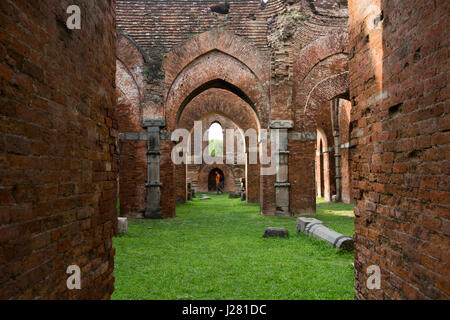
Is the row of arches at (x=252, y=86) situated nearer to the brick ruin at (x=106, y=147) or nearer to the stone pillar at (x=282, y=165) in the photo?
the stone pillar at (x=282, y=165)

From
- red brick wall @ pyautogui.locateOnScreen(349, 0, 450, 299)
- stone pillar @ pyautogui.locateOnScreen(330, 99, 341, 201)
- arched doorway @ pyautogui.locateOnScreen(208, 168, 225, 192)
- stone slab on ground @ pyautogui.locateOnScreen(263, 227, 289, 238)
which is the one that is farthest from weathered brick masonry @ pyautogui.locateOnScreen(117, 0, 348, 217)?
arched doorway @ pyautogui.locateOnScreen(208, 168, 225, 192)

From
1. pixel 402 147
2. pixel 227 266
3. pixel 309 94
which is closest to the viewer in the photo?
pixel 402 147

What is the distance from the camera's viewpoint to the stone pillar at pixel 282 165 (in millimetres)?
11328

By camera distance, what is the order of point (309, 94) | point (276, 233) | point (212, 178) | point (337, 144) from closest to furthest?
point (276, 233) < point (309, 94) < point (337, 144) < point (212, 178)

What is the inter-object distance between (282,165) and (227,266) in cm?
666

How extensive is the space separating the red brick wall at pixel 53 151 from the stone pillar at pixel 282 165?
8.63 m

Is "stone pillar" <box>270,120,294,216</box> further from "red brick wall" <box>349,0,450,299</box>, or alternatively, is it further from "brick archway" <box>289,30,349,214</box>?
"red brick wall" <box>349,0,450,299</box>

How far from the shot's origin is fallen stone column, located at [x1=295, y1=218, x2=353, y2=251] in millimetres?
6016

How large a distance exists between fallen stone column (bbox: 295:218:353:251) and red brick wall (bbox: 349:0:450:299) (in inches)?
110

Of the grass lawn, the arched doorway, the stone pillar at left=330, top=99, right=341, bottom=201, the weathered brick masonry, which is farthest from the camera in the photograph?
the arched doorway

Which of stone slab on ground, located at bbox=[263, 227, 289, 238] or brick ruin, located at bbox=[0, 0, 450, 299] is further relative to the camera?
stone slab on ground, located at bbox=[263, 227, 289, 238]

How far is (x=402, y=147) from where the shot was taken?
2.50 m

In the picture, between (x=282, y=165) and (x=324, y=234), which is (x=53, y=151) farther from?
(x=282, y=165)

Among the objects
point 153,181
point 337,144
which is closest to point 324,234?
point 153,181
